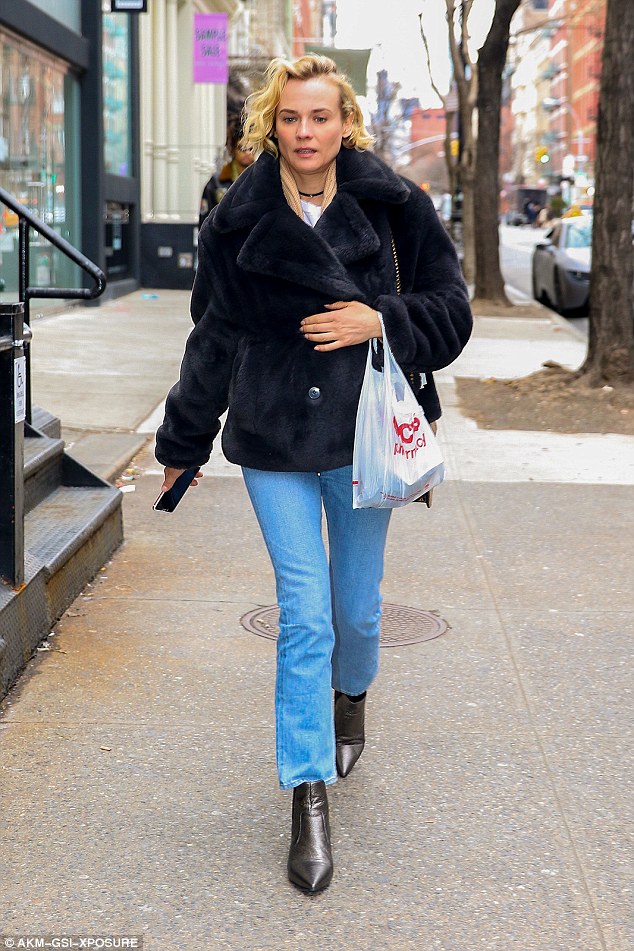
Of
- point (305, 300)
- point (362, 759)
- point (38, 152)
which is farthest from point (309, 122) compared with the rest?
point (38, 152)

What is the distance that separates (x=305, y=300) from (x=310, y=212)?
26 centimetres

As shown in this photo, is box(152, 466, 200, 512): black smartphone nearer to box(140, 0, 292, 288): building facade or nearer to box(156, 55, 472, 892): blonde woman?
box(156, 55, 472, 892): blonde woman

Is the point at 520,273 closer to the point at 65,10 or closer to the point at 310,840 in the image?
the point at 65,10

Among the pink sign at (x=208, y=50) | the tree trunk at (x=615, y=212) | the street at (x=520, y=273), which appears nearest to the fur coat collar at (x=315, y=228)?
the tree trunk at (x=615, y=212)

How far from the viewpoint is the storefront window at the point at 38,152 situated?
49.6 ft

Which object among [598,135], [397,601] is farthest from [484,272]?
[397,601]

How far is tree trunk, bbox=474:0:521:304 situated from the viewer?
20.9 meters

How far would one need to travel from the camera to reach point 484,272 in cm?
2200

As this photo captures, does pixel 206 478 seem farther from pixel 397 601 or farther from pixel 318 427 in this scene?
pixel 318 427

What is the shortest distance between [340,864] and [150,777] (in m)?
0.72

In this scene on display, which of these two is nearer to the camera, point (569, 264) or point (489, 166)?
point (569, 264)

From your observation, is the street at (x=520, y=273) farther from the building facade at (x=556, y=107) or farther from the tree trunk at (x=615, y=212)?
the building facade at (x=556, y=107)

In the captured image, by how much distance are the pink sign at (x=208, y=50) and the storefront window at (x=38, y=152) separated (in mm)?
5571

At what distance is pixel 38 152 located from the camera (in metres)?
16.8
